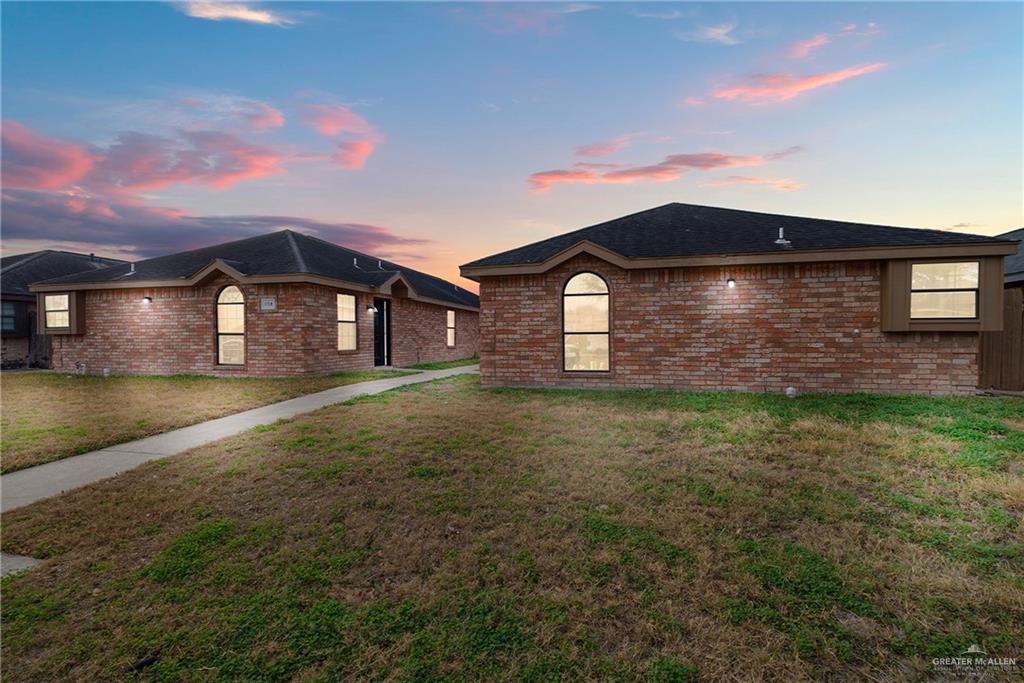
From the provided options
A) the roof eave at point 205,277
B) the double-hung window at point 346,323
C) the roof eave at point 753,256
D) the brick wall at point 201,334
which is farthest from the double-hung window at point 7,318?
the roof eave at point 753,256

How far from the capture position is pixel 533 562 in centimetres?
338

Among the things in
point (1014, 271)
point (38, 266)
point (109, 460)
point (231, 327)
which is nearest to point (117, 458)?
point (109, 460)

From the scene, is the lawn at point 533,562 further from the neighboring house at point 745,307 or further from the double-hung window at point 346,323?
the double-hung window at point 346,323

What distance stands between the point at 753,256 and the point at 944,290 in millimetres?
3813

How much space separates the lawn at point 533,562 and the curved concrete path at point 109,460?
394mm

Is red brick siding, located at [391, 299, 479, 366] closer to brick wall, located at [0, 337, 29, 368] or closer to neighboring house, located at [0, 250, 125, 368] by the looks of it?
neighboring house, located at [0, 250, 125, 368]

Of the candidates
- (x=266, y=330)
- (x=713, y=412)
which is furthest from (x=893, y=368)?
(x=266, y=330)

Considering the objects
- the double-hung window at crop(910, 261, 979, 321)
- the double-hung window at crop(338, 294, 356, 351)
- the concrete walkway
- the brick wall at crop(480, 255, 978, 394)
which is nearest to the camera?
the concrete walkway

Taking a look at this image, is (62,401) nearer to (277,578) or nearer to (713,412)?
(277,578)

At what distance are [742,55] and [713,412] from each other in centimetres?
788

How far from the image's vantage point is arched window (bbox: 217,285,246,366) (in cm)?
1462

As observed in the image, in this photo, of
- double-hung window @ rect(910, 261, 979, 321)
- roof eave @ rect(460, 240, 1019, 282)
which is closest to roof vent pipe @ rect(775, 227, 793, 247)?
roof eave @ rect(460, 240, 1019, 282)

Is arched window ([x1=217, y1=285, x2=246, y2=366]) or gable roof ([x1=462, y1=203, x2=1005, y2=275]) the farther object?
arched window ([x1=217, y1=285, x2=246, y2=366])

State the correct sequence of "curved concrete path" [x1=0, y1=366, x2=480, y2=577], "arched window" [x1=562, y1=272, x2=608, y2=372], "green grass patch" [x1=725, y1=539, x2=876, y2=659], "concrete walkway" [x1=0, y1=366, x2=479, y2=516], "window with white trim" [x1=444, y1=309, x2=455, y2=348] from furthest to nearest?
1. "window with white trim" [x1=444, y1=309, x2=455, y2=348]
2. "arched window" [x1=562, y1=272, x2=608, y2=372]
3. "concrete walkway" [x1=0, y1=366, x2=479, y2=516]
4. "curved concrete path" [x1=0, y1=366, x2=480, y2=577]
5. "green grass patch" [x1=725, y1=539, x2=876, y2=659]
